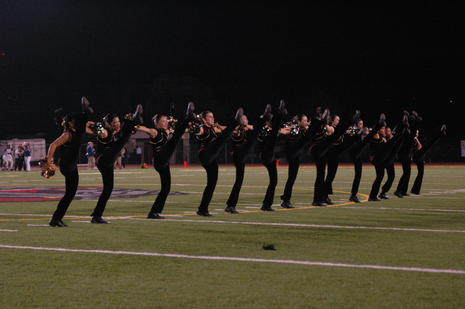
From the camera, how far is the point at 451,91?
236ft

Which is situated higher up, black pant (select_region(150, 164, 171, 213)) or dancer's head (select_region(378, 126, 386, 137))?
dancer's head (select_region(378, 126, 386, 137))

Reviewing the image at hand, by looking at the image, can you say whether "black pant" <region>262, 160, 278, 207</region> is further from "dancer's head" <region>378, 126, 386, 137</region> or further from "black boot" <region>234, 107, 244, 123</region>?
"dancer's head" <region>378, 126, 386, 137</region>

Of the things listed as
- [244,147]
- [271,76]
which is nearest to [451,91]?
[271,76]

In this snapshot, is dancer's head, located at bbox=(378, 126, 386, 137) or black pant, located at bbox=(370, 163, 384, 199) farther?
dancer's head, located at bbox=(378, 126, 386, 137)

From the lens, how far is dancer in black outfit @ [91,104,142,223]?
12.6 meters

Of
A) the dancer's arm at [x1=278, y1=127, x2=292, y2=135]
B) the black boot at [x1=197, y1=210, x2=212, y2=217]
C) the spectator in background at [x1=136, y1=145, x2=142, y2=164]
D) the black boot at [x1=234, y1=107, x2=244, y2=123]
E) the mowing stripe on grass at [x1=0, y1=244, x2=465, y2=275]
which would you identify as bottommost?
the spectator in background at [x1=136, y1=145, x2=142, y2=164]

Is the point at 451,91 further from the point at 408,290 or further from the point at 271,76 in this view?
the point at 408,290

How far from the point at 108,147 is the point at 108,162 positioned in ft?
1.00

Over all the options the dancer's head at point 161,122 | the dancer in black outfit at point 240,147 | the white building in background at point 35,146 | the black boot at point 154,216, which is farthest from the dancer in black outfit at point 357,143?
the white building in background at point 35,146

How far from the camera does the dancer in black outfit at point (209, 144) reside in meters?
14.0

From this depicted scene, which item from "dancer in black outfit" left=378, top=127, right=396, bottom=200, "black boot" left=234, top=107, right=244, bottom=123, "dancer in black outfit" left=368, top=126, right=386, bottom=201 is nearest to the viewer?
"black boot" left=234, top=107, right=244, bottom=123

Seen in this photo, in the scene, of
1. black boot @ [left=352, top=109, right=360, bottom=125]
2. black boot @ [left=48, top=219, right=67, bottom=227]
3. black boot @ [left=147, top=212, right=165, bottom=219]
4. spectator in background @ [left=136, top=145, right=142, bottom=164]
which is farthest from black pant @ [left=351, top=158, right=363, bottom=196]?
spectator in background @ [left=136, top=145, right=142, bottom=164]

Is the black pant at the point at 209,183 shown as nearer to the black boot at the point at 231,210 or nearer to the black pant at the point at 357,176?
the black boot at the point at 231,210

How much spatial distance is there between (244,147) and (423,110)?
196 feet
